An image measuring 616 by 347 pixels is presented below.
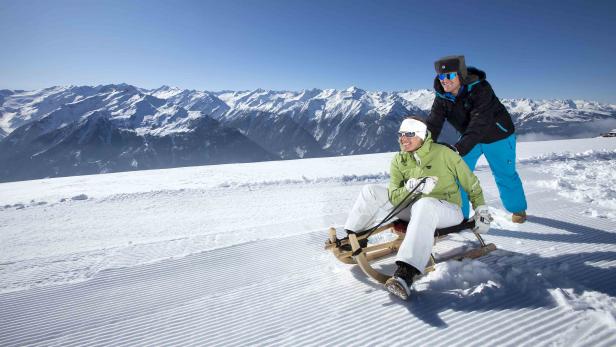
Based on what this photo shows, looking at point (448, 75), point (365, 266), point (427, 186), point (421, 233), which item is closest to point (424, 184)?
point (427, 186)

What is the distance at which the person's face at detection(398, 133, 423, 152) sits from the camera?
11.2 feet

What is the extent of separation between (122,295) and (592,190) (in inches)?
329

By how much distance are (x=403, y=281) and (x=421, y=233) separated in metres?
0.44

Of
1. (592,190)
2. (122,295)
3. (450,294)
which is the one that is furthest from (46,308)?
(592,190)

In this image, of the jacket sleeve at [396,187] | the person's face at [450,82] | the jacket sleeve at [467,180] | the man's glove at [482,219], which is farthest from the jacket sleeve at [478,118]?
the man's glove at [482,219]

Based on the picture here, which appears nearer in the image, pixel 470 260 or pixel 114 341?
pixel 114 341

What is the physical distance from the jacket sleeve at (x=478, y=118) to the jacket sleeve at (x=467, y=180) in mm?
760

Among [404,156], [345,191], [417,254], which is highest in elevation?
[404,156]

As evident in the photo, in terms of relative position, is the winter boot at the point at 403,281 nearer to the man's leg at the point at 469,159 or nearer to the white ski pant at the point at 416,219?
the white ski pant at the point at 416,219

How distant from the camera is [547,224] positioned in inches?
192

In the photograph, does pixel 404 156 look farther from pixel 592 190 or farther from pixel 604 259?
pixel 592 190

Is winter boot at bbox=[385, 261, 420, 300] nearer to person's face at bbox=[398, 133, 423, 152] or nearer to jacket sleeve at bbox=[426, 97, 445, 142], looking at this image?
Answer: person's face at bbox=[398, 133, 423, 152]

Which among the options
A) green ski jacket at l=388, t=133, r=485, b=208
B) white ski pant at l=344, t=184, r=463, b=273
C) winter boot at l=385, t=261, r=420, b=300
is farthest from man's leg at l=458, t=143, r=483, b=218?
winter boot at l=385, t=261, r=420, b=300

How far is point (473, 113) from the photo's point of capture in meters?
4.47
